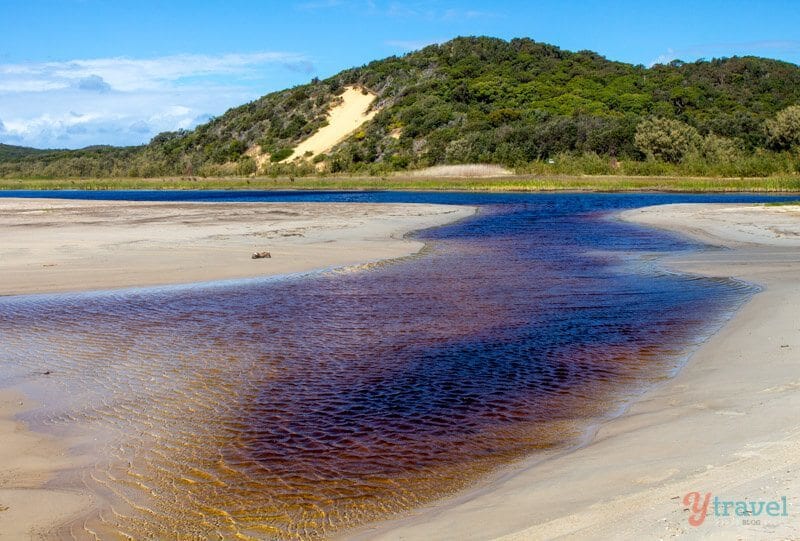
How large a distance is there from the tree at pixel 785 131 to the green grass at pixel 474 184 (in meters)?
15.1

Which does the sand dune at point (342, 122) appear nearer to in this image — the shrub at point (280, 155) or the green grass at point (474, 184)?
the shrub at point (280, 155)

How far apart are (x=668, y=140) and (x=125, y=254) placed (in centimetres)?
7405

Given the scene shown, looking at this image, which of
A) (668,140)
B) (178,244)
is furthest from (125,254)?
(668,140)

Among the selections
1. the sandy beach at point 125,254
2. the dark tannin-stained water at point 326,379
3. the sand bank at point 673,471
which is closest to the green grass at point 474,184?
the sandy beach at point 125,254

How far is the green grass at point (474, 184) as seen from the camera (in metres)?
→ 70.0

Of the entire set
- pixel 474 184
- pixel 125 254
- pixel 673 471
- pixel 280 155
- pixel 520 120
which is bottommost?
pixel 673 471

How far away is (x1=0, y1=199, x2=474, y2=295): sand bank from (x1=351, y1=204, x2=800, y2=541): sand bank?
13.2 meters

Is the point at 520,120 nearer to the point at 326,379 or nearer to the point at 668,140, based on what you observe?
the point at 668,140

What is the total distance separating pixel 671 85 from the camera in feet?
388

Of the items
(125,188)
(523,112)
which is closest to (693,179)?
(523,112)

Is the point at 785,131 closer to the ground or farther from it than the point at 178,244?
farther from it

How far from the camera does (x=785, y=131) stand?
84.8 metres

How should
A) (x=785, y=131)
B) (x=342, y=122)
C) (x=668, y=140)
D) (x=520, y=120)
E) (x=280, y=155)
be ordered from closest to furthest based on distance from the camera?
(x=785, y=131) < (x=668, y=140) < (x=520, y=120) < (x=280, y=155) < (x=342, y=122)

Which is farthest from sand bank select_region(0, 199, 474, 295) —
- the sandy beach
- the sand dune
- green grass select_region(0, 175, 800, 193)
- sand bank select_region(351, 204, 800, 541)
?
the sand dune
